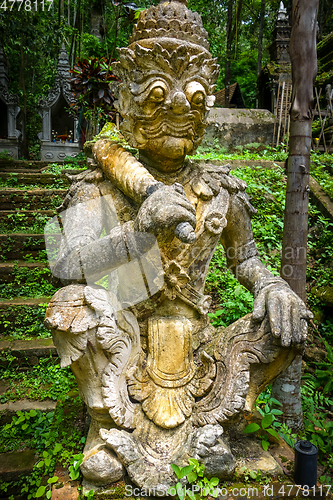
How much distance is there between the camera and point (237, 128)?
7.62m

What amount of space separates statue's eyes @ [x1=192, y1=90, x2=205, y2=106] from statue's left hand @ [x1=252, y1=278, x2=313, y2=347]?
1096 mm

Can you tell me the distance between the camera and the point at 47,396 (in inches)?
133

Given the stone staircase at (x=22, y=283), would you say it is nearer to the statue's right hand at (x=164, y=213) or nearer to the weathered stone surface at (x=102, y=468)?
the weathered stone surface at (x=102, y=468)

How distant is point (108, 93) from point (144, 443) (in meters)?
5.97

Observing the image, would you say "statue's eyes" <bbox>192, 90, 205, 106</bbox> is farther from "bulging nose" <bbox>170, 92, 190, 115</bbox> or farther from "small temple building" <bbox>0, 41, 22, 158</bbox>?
"small temple building" <bbox>0, 41, 22, 158</bbox>

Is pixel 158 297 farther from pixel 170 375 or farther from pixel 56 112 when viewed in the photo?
pixel 56 112

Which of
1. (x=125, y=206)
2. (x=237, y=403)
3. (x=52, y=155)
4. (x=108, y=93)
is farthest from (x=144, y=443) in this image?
(x=52, y=155)

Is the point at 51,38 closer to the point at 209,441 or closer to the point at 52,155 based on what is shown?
the point at 52,155

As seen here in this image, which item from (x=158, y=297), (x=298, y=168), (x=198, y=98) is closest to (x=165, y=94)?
(x=198, y=98)

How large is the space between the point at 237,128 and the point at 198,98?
6004 mm

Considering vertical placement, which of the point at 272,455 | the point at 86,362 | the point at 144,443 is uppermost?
the point at 86,362

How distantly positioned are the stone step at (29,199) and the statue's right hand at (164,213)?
4819mm

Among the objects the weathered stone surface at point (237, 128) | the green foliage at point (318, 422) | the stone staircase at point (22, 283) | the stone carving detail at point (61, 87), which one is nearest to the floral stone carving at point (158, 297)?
the stone staircase at point (22, 283)

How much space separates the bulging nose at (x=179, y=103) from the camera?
6.28 feet
